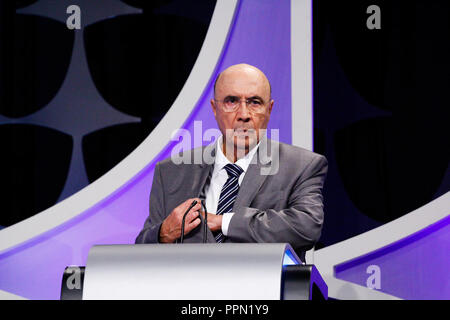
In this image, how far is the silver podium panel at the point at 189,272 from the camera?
1495 mm

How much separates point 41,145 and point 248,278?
222 cm

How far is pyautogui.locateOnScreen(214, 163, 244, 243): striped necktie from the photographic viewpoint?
246 cm

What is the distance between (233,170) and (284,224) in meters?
0.41

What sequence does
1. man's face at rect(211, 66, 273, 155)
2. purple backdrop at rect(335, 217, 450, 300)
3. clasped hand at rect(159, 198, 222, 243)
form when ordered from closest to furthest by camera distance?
clasped hand at rect(159, 198, 222, 243) < man's face at rect(211, 66, 273, 155) < purple backdrop at rect(335, 217, 450, 300)

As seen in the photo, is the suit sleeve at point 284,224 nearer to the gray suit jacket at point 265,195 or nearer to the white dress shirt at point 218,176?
the gray suit jacket at point 265,195

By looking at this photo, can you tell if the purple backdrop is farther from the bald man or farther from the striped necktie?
the striped necktie

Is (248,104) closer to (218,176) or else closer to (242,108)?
(242,108)

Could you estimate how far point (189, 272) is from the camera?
5.02ft

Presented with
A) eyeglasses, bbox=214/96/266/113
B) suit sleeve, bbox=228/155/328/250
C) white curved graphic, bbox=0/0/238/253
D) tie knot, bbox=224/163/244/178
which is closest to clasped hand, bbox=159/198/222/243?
suit sleeve, bbox=228/155/328/250

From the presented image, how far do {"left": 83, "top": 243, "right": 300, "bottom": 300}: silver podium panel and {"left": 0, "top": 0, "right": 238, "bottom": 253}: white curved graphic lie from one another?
168cm

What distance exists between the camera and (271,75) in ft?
10.7
